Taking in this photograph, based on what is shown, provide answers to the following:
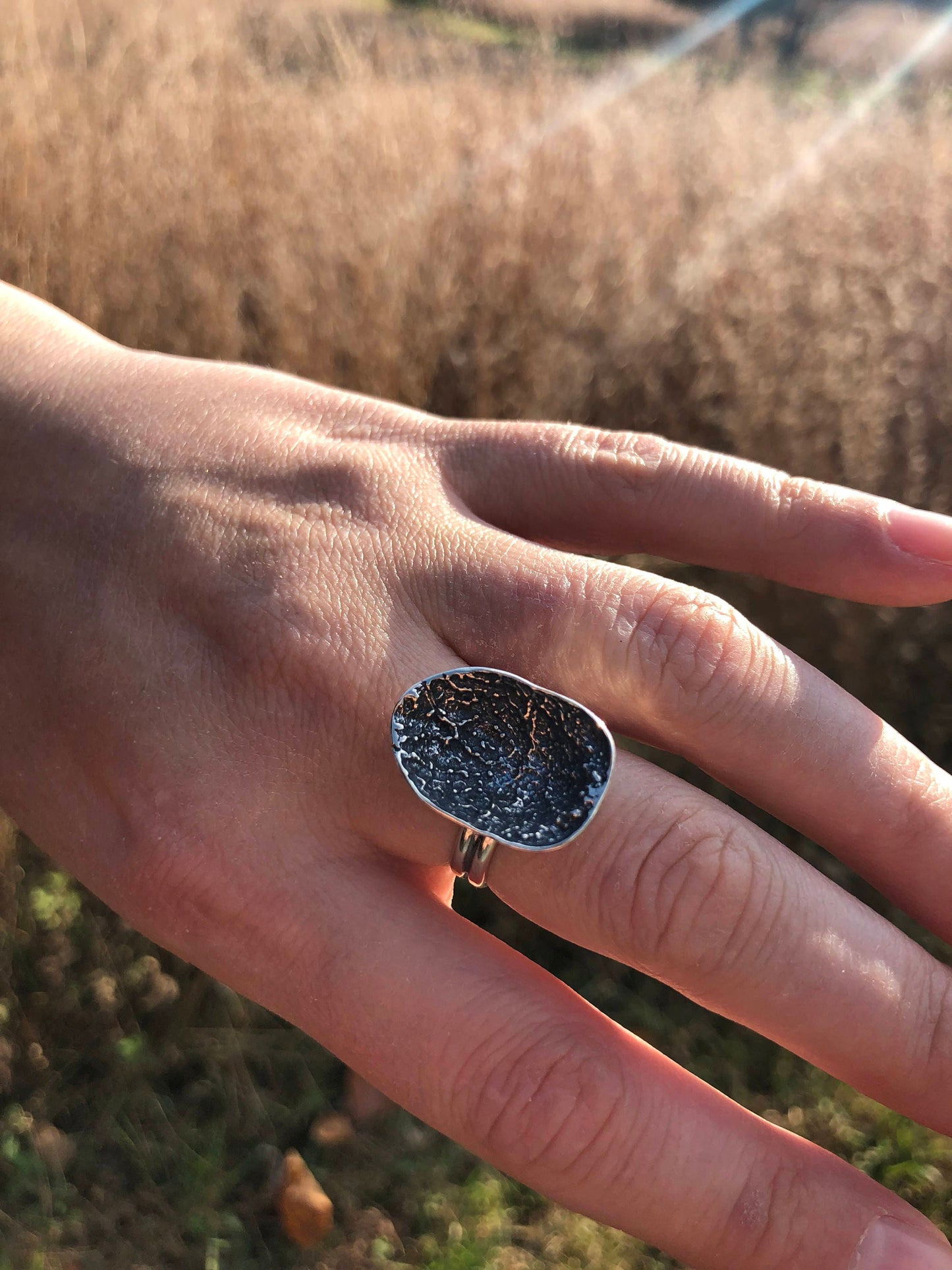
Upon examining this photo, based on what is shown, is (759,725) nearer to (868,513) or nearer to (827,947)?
(827,947)

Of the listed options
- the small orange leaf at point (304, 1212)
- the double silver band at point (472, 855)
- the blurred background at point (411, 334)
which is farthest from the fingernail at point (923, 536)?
the small orange leaf at point (304, 1212)

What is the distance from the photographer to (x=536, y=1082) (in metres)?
1.01

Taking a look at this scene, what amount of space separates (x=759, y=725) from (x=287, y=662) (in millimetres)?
540

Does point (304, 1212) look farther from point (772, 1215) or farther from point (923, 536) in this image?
point (923, 536)

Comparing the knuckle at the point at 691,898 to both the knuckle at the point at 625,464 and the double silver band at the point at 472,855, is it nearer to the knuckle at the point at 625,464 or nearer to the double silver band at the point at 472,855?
the double silver band at the point at 472,855

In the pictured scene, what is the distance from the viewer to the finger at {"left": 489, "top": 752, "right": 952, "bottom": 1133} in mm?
1023

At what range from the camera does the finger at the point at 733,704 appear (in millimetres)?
1120

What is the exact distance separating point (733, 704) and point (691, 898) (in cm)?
22

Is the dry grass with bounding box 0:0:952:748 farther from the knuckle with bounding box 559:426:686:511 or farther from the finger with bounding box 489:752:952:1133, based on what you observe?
the finger with bounding box 489:752:952:1133

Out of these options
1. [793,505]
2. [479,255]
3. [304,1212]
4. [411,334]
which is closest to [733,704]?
[793,505]

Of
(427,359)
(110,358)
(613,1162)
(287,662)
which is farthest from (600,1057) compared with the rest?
(427,359)

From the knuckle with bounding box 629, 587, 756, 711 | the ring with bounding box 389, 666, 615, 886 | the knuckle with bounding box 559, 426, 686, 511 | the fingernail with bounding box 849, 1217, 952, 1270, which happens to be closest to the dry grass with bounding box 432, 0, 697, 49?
the knuckle with bounding box 559, 426, 686, 511

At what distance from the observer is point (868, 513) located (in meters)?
1.29

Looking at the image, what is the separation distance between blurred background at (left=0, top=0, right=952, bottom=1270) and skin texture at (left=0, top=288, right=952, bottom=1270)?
96cm
